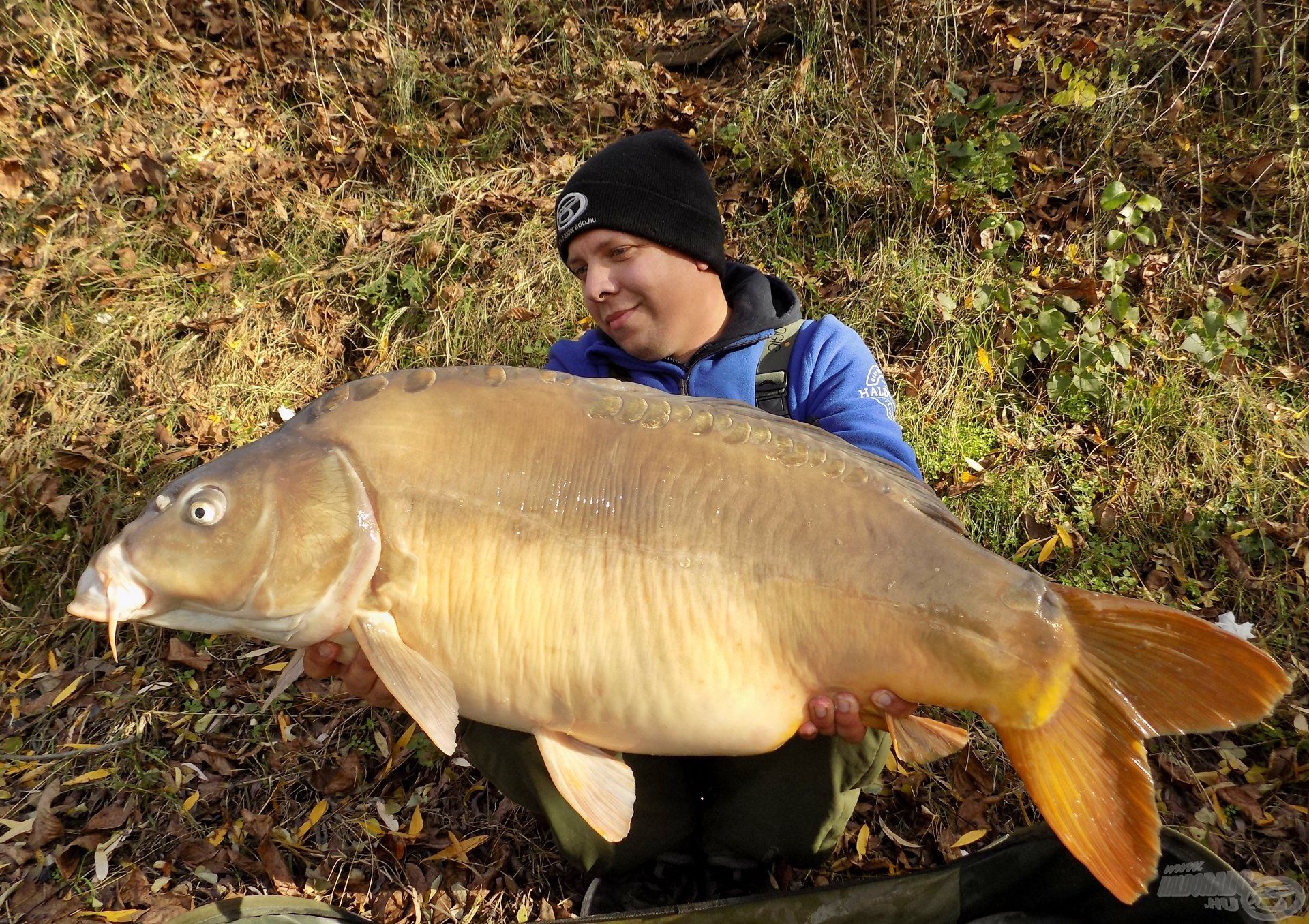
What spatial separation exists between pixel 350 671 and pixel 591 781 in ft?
1.69

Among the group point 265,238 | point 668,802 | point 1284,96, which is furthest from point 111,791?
point 1284,96

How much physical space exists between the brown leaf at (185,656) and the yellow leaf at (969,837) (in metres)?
2.23

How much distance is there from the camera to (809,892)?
64.7 inches

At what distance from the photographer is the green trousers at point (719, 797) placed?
1746 millimetres

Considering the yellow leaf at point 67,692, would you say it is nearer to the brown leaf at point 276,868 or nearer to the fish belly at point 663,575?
the brown leaf at point 276,868

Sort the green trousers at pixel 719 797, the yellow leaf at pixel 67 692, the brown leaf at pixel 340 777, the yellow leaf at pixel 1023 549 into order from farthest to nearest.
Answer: the yellow leaf at pixel 1023 549
the yellow leaf at pixel 67 692
the brown leaf at pixel 340 777
the green trousers at pixel 719 797

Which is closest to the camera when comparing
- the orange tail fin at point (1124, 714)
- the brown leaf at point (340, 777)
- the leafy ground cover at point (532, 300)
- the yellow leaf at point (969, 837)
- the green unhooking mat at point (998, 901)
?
the orange tail fin at point (1124, 714)

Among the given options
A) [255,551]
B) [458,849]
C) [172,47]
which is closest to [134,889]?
[458,849]

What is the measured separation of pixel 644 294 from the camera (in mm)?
1941

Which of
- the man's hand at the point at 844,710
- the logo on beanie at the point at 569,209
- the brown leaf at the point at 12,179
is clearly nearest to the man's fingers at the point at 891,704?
the man's hand at the point at 844,710

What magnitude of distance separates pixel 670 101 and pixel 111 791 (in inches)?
130

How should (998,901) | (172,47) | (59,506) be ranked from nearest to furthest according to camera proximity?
(998,901)
(59,506)
(172,47)

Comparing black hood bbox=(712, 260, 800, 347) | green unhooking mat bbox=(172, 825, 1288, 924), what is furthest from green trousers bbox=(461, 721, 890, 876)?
black hood bbox=(712, 260, 800, 347)

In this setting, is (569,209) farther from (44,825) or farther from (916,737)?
(44,825)
